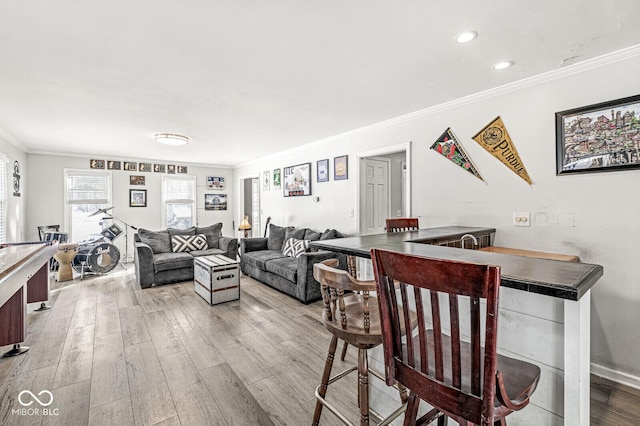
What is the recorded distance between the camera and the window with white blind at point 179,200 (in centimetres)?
727

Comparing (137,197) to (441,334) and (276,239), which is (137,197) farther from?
(441,334)

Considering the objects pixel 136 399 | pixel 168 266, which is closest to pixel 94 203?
pixel 168 266

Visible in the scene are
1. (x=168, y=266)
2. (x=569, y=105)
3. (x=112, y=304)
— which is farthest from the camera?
(x=168, y=266)

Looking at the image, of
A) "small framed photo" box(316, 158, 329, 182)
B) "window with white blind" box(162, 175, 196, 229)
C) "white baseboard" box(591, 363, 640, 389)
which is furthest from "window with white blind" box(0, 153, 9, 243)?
"white baseboard" box(591, 363, 640, 389)

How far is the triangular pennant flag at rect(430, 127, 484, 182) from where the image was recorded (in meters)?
3.12

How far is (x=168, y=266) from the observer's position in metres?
4.71

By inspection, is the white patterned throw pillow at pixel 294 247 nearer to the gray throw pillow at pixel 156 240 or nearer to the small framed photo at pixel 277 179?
the small framed photo at pixel 277 179

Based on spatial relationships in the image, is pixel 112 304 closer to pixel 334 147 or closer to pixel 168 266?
pixel 168 266

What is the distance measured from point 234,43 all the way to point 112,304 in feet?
11.6

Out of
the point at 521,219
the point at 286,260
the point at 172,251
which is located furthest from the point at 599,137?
the point at 172,251

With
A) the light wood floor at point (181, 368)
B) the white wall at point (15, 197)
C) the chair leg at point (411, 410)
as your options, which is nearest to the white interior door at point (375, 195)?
the light wood floor at point (181, 368)

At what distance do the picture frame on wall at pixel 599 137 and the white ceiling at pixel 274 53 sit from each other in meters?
0.42

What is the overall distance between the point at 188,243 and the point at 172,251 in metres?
0.30

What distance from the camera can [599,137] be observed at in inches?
90.6
